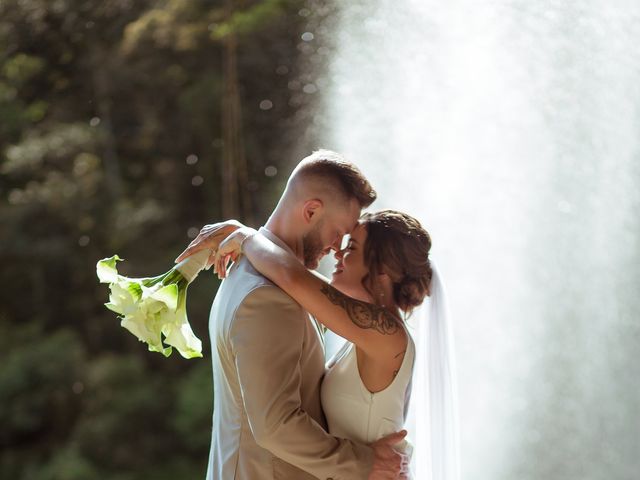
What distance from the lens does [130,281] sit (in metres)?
1.78

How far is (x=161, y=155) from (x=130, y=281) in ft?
13.3

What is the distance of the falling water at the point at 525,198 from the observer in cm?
381

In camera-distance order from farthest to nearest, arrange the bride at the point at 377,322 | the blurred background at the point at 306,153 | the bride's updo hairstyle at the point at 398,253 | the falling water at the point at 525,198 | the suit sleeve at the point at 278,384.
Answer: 1. the blurred background at the point at 306,153
2. the falling water at the point at 525,198
3. the bride's updo hairstyle at the point at 398,253
4. the bride at the point at 377,322
5. the suit sleeve at the point at 278,384

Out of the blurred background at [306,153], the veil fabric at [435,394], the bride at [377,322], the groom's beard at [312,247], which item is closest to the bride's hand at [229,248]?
the bride at [377,322]

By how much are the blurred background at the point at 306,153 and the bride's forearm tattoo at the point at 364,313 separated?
2.46m

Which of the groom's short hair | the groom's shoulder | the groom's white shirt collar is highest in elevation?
the groom's short hair

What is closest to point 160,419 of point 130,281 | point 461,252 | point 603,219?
point 461,252

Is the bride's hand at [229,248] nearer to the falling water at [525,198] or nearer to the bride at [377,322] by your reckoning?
the bride at [377,322]

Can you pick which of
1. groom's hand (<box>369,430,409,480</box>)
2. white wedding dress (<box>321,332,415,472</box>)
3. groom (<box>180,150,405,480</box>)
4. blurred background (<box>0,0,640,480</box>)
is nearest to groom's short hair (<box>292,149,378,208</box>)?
groom (<box>180,150,405,480</box>)

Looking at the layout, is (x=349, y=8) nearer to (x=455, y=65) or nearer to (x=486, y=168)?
(x=455, y=65)

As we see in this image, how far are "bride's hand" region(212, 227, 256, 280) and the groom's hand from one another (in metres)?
0.50

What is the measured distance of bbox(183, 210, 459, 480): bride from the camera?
164 cm

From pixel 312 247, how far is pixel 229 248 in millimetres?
182

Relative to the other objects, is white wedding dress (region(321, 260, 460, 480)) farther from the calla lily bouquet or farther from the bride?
the calla lily bouquet
